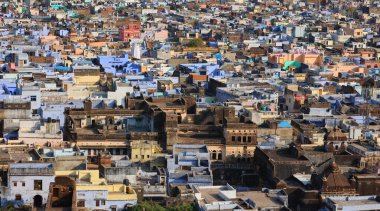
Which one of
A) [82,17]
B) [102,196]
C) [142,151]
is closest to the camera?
[102,196]

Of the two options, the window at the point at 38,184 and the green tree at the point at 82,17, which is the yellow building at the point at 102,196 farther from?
the green tree at the point at 82,17

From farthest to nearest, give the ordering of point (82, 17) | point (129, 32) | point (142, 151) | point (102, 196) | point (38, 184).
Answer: point (82, 17), point (129, 32), point (142, 151), point (102, 196), point (38, 184)

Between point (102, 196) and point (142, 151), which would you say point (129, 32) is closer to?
point (142, 151)

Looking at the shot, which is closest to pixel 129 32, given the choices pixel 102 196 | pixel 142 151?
pixel 142 151

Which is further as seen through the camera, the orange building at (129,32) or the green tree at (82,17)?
the green tree at (82,17)

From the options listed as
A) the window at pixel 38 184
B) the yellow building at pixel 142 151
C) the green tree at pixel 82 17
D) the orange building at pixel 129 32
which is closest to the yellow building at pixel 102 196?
the window at pixel 38 184

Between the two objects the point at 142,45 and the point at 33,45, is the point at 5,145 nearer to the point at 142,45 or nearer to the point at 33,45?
the point at 33,45

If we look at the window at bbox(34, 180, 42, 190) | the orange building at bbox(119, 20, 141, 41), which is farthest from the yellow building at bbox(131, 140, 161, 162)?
the orange building at bbox(119, 20, 141, 41)

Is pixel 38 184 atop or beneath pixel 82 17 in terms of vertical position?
atop

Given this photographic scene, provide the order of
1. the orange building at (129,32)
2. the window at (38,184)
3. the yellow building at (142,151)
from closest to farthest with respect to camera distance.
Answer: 1. the window at (38,184)
2. the yellow building at (142,151)
3. the orange building at (129,32)

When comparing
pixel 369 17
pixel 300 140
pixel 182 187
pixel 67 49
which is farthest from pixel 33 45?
pixel 369 17

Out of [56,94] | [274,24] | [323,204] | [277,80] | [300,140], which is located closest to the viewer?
[323,204]
